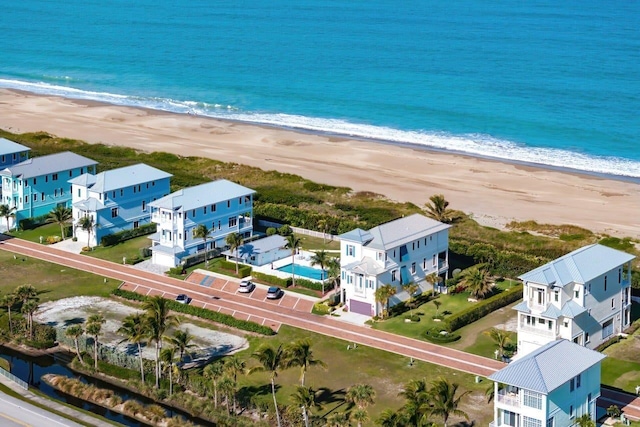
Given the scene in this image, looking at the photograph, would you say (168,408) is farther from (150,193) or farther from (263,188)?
(263,188)

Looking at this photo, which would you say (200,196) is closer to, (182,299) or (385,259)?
(182,299)

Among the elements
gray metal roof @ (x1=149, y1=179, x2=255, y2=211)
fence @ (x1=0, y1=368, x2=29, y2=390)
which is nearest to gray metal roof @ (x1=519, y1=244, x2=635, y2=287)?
gray metal roof @ (x1=149, y1=179, x2=255, y2=211)

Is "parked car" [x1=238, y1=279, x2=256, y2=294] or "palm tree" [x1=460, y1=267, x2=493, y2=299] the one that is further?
"parked car" [x1=238, y1=279, x2=256, y2=294]

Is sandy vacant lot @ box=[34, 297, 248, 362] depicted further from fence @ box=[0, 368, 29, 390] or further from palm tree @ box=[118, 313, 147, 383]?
fence @ box=[0, 368, 29, 390]

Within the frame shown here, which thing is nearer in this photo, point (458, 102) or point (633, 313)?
point (633, 313)

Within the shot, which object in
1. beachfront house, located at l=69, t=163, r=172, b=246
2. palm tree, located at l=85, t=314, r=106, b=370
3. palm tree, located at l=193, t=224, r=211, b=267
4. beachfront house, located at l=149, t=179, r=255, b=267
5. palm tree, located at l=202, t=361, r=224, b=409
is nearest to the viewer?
palm tree, located at l=202, t=361, r=224, b=409

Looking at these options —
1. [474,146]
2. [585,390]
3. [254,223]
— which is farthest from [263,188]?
[585,390]

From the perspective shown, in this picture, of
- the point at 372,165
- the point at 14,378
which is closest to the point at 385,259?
the point at 14,378
